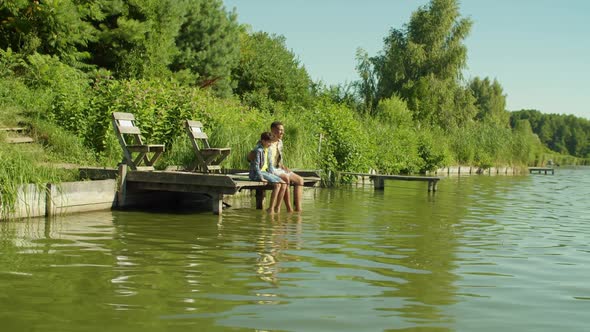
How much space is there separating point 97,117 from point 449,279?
1116 centimetres

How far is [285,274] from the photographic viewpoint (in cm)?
704

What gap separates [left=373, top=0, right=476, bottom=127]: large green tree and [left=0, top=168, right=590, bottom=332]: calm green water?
134ft

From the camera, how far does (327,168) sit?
22.8 meters

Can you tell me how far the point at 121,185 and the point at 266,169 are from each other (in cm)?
265

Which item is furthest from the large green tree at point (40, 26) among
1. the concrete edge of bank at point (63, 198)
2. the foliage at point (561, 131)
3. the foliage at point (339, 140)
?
the foliage at point (561, 131)

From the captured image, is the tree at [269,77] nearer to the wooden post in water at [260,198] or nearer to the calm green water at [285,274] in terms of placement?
the wooden post in water at [260,198]

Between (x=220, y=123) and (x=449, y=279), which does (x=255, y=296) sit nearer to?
(x=449, y=279)

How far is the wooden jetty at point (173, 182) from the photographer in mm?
12250

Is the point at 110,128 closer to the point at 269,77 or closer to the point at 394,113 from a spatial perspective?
the point at 394,113

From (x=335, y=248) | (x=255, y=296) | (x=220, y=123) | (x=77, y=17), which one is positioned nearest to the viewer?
(x=255, y=296)

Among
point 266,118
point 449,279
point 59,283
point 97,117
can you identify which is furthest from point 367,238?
point 266,118

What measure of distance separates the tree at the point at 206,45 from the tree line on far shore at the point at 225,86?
0.28 feet

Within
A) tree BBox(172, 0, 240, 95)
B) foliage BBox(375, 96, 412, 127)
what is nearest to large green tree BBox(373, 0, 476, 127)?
foliage BBox(375, 96, 412, 127)

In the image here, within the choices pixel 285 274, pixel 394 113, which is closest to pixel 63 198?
pixel 285 274
